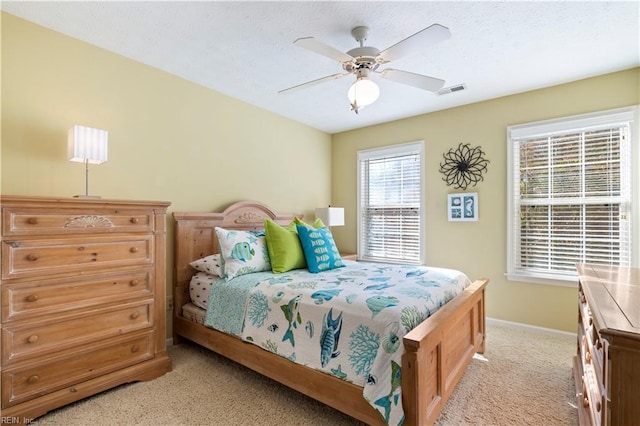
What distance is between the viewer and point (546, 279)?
320 cm

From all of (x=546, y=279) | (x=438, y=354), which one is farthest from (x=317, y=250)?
(x=546, y=279)

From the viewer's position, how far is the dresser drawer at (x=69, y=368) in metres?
1.71

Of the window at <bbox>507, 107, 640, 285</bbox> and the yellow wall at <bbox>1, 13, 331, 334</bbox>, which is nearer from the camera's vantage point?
the yellow wall at <bbox>1, 13, 331, 334</bbox>

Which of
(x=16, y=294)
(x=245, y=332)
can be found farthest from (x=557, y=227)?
(x=16, y=294)

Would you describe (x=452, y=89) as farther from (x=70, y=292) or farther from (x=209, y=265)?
(x=70, y=292)

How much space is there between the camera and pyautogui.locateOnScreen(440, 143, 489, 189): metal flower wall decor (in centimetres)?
361

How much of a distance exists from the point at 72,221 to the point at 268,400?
1.69 metres

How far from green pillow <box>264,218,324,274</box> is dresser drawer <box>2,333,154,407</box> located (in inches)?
43.2

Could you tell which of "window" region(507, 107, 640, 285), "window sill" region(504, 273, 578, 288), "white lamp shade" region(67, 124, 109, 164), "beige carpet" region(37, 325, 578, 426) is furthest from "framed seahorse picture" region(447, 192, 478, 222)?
"white lamp shade" region(67, 124, 109, 164)

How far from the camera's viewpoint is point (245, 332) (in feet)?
7.30

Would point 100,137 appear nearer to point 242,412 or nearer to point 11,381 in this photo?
point 11,381

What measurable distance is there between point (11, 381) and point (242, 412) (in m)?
1.27

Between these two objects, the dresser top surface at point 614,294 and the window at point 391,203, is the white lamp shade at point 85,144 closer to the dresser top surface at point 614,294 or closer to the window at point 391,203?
the dresser top surface at point 614,294

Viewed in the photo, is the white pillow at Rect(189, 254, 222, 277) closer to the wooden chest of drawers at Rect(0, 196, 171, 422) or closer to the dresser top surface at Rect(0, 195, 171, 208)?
the wooden chest of drawers at Rect(0, 196, 171, 422)
